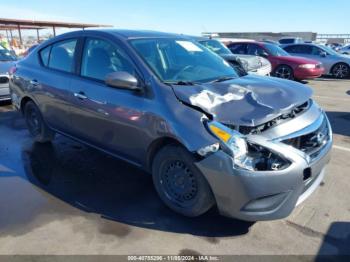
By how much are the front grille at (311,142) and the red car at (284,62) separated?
10.1 metres

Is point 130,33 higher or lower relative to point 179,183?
higher

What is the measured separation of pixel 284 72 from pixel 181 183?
10854 millimetres

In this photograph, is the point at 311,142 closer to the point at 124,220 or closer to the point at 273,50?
the point at 124,220

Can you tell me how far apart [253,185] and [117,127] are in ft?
5.42

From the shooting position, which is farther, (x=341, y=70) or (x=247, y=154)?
(x=341, y=70)

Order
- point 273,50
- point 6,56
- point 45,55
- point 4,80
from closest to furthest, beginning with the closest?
point 45,55
point 4,80
point 6,56
point 273,50

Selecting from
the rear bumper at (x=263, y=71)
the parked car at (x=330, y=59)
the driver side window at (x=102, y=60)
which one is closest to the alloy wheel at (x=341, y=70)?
the parked car at (x=330, y=59)

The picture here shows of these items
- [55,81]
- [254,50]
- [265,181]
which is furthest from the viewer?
[254,50]

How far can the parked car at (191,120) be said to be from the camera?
2867mm

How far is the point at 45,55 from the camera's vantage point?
202 inches

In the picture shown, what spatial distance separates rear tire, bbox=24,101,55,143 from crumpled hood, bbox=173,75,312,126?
2811 millimetres

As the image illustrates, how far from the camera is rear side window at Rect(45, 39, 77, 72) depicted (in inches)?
178

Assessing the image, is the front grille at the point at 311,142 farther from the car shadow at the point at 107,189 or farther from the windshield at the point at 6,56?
the windshield at the point at 6,56

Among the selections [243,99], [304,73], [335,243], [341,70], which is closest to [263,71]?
[304,73]
